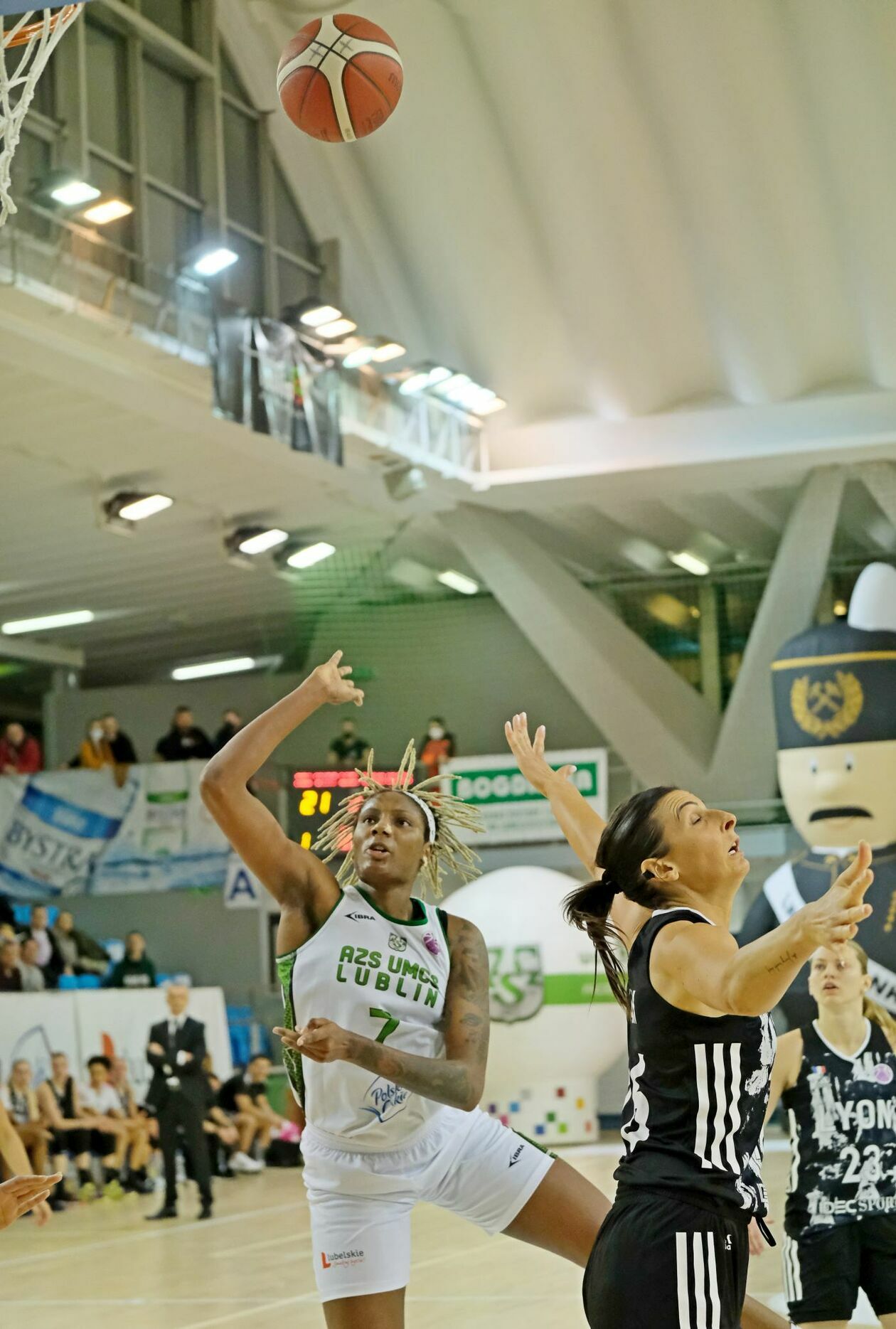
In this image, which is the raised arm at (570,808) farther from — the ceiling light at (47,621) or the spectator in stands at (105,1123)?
the ceiling light at (47,621)

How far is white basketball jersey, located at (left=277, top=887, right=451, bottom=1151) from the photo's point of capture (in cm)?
455

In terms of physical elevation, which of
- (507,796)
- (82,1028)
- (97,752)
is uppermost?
(97,752)

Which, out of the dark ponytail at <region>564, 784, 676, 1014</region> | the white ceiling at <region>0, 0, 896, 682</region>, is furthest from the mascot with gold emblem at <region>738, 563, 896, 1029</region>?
the dark ponytail at <region>564, 784, 676, 1014</region>

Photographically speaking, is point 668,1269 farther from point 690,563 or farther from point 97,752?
point 690,563

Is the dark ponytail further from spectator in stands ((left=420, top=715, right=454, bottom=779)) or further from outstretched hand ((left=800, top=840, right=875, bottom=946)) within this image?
spectator in stands ((left=420, top=715, right=454, bottom=779))

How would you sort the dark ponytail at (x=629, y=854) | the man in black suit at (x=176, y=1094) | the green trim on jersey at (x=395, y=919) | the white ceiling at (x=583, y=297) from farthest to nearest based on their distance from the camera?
1. the white ceiling at (x=583, y=297)
2. the man in black suit at (x=176, y=1094)
3. the green trim on jersey at (x=395, y=919)
4. the dark ponytail at (x=629, y=854)

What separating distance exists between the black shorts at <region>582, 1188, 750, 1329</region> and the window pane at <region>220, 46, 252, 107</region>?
60.4 feet

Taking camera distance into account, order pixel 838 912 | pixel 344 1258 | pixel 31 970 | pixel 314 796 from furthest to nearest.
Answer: pixel 314 796, pixel 31 970, pixel 344 1258, pixel 838 912

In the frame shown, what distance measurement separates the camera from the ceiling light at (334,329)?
17.6m

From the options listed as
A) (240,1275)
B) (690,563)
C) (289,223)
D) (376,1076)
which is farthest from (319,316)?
(376,1076)

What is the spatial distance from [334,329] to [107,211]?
165 inches

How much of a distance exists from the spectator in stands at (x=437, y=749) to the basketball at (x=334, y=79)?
1221 centimetres

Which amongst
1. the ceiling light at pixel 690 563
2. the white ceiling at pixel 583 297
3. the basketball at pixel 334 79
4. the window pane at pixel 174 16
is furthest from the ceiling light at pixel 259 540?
the basketball at pixel 334 79

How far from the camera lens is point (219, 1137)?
57.1 ft
